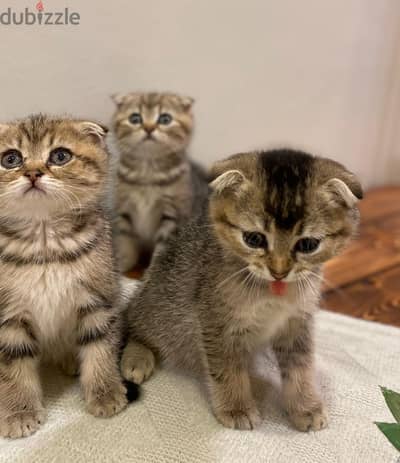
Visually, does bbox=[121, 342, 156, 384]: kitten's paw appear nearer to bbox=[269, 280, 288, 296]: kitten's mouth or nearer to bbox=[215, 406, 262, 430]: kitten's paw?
bbox=[215, 406, 262, 430]: kitten's paw

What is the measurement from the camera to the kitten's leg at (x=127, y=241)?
1798 mm

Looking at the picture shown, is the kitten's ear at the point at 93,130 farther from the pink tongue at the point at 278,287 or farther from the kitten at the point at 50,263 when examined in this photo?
the pink tongue at the point at 278,287

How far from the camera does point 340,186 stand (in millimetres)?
955

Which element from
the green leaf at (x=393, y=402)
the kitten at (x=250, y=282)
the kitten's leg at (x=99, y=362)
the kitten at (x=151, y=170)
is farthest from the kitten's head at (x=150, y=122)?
the green leaf at (x=393, y=402)

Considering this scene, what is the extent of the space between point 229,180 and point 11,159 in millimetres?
408

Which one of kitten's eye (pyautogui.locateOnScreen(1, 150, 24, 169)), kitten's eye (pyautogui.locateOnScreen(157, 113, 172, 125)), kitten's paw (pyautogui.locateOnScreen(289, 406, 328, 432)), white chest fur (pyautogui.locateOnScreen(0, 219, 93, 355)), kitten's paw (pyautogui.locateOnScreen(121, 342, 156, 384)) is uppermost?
kitten's eye (pyautogui.locateOnScreen(1, 150, 24, 169))

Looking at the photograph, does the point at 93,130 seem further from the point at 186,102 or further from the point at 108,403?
the point at 186,102

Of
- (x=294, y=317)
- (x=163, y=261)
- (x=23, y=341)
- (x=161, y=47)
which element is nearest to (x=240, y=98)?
(x=161, y=47)

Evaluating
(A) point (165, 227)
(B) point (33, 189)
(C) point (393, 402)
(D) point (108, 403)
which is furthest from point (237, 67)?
(C) point (393, 402)

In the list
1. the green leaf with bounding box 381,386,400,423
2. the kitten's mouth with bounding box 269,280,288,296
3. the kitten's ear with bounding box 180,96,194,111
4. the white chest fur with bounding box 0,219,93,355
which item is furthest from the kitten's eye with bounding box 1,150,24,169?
the kitten's ear with bounding box 180,96,194,111

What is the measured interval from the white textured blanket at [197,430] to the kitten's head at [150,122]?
79 centimetres

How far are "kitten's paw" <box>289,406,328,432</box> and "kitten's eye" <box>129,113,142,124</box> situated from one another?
1028 mm

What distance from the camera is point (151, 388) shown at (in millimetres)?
1202

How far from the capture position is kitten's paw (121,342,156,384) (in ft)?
3.93
